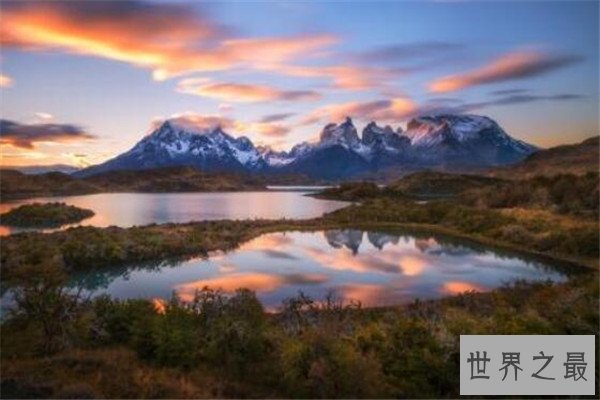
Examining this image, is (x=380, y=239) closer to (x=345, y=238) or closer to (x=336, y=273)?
(x=345, y=238)

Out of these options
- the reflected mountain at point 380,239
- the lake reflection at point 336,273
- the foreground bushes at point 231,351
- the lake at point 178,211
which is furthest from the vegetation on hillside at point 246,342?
the lake at point 178,211

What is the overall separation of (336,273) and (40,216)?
6108 centimetres

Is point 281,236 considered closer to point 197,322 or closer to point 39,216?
point 39,216

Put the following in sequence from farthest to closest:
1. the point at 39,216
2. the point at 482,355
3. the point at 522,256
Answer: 1. the point at 39,216
2. the point at 522,256
3. the point at 482,355

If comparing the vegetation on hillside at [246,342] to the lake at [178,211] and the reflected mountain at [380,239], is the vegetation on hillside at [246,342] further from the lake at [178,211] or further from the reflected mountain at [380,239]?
the lake at [178,211]

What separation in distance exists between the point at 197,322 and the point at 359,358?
7.62 metres

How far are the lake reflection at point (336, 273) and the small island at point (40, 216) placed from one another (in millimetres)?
40323

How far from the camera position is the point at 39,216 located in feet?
292

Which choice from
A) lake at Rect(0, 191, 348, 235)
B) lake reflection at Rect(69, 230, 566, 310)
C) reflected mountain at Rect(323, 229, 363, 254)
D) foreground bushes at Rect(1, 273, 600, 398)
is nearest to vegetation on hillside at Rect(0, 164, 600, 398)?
foreground bushes at Rect(1, 273, 600, 398)

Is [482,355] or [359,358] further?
[359,358]

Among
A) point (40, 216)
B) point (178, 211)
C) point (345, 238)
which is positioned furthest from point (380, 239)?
point (178, 211)

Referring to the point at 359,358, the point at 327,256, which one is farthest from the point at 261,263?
the point at 359,358

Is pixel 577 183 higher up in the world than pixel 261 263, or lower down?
higher up

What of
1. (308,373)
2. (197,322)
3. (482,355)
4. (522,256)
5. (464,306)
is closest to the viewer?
(482,355)
